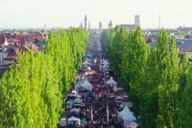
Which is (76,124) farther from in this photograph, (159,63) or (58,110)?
(159,63)

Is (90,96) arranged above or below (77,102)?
below

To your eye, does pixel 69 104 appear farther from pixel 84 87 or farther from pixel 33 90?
pixel 33 90

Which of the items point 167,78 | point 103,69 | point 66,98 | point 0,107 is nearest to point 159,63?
point 167,78

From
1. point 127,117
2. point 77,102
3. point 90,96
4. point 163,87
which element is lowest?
point 90,96

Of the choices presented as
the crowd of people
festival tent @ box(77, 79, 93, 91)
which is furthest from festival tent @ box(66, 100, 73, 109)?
festival tent @ box(77, 79, 93, 91)

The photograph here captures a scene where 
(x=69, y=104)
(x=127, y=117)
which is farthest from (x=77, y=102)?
(x=127, y=117)

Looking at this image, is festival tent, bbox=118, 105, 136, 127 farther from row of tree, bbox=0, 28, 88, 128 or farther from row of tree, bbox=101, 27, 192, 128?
row of tree, bbox=0, 28, 88, 128

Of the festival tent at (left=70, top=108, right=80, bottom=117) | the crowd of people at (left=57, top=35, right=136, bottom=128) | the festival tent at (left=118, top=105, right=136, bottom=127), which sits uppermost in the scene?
the festival tent at (left=118, top=105, right=136, bottom=127)

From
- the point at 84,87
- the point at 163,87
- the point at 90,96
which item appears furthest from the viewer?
the point at 84,87
